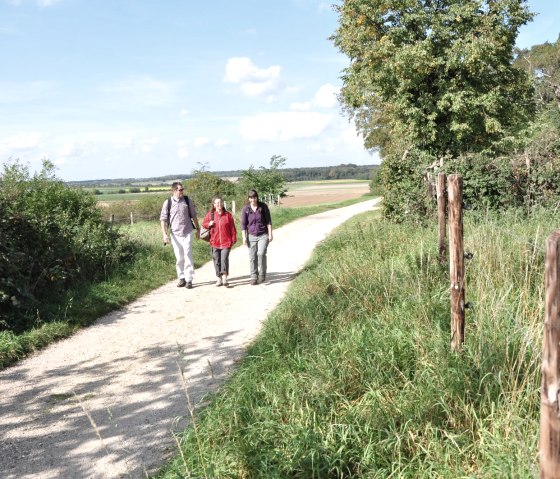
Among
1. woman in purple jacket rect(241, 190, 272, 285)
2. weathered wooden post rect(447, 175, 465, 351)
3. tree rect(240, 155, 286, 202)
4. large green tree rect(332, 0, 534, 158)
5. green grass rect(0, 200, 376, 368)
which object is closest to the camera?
weathered wooden post rect(447, 175, 465, 351)

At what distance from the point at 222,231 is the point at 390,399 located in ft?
20.9

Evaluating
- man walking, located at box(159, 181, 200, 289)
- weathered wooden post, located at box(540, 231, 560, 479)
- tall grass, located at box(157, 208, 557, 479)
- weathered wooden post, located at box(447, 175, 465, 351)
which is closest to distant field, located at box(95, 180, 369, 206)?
man walking, located at box(159, 181, 200, 289)

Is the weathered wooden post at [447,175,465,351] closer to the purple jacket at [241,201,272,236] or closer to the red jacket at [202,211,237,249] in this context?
the purple jacket at [241,201,272,236]

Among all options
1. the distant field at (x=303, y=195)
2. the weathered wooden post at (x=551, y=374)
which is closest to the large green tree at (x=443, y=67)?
the distant field at (x=303, y=195)

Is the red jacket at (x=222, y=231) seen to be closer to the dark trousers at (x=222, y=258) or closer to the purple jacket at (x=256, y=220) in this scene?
the dark trousers at (x=222, y=258)

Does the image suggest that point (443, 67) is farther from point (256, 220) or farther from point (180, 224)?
point (180, 224)

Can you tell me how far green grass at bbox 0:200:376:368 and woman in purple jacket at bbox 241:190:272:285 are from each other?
1963 mm

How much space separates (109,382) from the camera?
17.0 feet

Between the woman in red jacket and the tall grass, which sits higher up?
the woman in red jacket

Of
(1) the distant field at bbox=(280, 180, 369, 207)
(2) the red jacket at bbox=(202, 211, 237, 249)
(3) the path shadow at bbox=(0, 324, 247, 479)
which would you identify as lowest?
(3) the path shadow at bbox=(0, 324, 247, 479)

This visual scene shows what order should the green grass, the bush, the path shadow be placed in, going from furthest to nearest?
the bush → the green grass → the path shadow

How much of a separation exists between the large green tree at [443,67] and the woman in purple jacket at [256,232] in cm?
1094

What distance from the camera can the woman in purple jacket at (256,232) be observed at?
9570mm

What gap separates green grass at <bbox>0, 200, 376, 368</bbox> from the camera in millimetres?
6145
